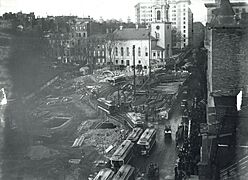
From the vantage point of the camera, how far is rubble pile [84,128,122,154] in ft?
17.8

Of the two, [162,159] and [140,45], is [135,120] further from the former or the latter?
[140,45]

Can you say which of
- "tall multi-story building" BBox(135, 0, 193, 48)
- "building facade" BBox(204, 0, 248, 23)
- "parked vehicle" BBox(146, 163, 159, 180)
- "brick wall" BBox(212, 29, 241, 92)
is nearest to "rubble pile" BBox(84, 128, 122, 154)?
"parked vehicle" BBox(146, 163, 159, 180)

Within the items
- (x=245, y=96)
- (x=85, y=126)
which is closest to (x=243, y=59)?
(x=245, y=96)

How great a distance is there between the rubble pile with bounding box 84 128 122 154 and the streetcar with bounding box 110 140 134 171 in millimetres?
583

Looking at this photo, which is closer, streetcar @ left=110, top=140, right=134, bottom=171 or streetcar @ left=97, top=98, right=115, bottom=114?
streetcar @ left=110, top=140, right=134, bottom=171

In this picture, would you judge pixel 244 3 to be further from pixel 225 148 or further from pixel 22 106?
pixel 22 106

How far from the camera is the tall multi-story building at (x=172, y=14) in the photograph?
773 centimetres

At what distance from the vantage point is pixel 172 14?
9.02 meters

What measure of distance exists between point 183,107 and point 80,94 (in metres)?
3.32

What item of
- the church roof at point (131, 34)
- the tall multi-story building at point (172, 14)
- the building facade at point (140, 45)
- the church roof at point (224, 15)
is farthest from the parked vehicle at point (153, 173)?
the church roof at point (131, 34)

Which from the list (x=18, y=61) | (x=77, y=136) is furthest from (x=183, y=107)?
(x=18, y=61)

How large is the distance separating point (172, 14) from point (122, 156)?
5.42 m

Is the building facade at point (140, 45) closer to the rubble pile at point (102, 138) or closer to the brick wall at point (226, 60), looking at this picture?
the rubble pile at point (102, 138)

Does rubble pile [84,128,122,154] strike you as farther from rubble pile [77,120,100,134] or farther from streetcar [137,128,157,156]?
streetcar [137,128,157,156]
